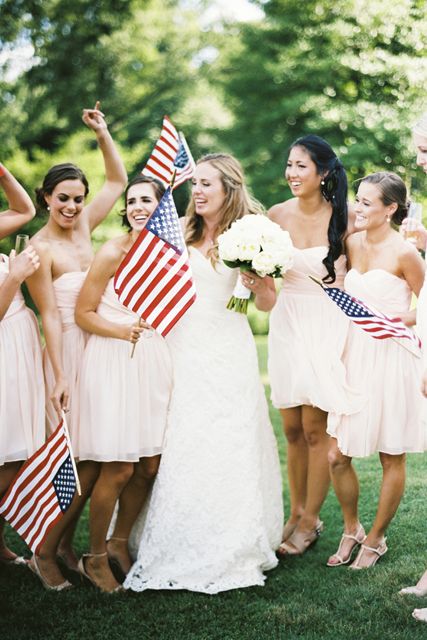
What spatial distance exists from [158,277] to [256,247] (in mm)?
599

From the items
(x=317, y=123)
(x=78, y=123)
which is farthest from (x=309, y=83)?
(x=78, y=123)

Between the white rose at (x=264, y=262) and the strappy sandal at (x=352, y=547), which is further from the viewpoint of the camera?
the strappy sandal at (x=352, y=547)

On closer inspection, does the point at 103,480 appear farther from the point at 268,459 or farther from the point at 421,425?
the point at 421,425

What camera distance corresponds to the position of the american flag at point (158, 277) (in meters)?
4.49

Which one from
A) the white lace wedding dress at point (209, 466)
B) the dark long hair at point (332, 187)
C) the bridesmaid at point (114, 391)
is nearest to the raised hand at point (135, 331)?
the bridesmaid at point (114, 391)

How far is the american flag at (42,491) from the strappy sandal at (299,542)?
5.73 ft

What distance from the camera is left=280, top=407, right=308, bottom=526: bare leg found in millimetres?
5609

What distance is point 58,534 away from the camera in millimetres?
4926

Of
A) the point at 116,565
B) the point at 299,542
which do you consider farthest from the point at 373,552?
the point at 116,565

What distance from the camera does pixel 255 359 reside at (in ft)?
16.6

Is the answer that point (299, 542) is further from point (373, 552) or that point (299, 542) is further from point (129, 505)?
point (129, 505)

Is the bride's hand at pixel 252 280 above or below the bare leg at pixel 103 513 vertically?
above

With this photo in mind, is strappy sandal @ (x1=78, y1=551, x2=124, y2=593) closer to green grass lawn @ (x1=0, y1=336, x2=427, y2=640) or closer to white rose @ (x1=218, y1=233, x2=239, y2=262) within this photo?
green grass lawn @ (x1=0, y1=336, x2=427, y2=640)

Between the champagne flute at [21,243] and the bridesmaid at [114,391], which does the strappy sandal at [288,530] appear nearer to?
the bridesmaid at [114,391]
